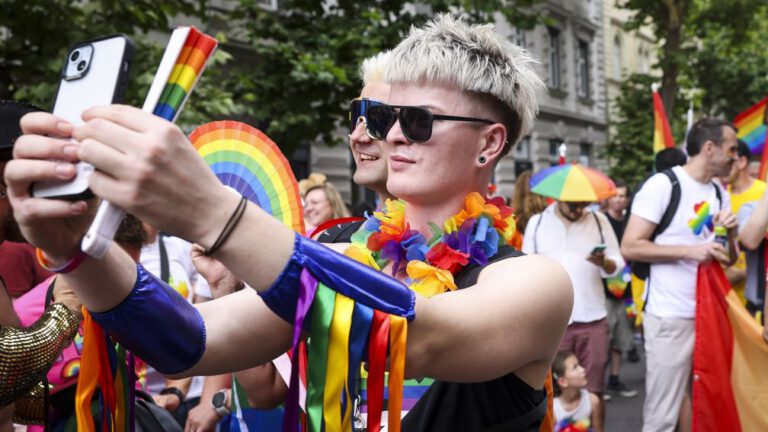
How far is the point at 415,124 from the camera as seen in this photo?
1.90 metres

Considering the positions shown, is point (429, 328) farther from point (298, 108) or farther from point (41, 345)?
point (298, 108)

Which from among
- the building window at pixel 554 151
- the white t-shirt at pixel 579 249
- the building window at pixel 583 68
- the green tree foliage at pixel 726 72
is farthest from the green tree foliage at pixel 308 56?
the building window at pixel 583 68

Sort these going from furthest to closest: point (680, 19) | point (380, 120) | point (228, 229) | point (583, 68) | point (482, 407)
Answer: point (583, 68) < point (680, 19) < point (380, 120) < point (482, 407) < point (228, 229)

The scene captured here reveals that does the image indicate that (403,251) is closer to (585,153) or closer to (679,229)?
(679,229)

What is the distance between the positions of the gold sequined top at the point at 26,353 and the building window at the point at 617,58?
101ft

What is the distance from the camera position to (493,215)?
81.4 inches

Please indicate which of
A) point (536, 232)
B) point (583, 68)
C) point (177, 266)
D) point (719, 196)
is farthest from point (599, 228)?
point (583, 68)

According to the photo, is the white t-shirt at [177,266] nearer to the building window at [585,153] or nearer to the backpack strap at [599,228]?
the backpack strap at [599,228]

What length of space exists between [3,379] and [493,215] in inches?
52.5

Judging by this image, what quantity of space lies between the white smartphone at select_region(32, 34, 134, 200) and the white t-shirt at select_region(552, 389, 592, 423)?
4360 millimetres

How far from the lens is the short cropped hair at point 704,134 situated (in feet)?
16.8

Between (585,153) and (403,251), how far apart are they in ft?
90.1

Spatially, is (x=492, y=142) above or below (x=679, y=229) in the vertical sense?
above

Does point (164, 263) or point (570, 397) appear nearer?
point (164, 263)
